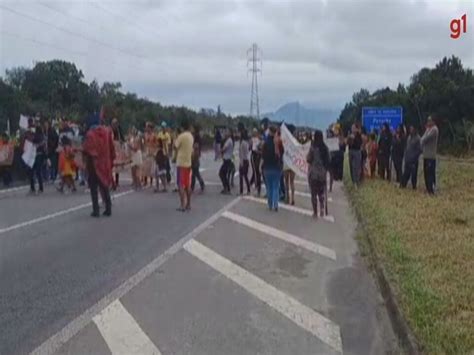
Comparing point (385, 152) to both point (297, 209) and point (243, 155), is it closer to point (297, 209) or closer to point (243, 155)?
point (243, 155)

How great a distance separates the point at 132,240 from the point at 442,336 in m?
6.45

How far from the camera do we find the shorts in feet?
51.3

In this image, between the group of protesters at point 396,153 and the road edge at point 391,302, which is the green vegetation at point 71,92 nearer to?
the group of protesters at point 396,153

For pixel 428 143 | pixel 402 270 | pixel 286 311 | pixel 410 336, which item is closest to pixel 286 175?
pixel 428 143

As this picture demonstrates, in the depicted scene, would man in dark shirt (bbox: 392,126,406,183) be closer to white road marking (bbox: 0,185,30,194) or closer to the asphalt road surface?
the asphalt road surface

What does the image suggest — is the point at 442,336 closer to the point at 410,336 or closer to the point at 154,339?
the point at 410,336

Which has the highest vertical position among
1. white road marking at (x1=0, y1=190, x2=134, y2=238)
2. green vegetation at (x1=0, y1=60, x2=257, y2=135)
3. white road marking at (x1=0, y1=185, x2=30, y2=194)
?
green vegetation at (x1=0, y1=60, x2=257, y2=135)

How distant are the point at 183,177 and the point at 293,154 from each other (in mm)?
3187

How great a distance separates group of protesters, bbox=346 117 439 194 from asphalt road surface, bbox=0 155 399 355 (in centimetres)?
477

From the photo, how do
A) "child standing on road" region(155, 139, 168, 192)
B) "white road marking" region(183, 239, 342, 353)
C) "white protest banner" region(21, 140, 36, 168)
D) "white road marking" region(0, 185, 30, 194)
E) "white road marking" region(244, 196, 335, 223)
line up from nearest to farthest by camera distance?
1. "white road marking" region(183, 239, 342, 353)
2. "white road marking" region(244, 196, 335, 223)
3. "white protest banner" region(21, 140, 36, 168)
4. "white road marking" region(0, 185, 30, 194)
5. "child standing on road" region(155, 139, 168, 192)

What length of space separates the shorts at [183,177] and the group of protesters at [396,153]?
254 inches

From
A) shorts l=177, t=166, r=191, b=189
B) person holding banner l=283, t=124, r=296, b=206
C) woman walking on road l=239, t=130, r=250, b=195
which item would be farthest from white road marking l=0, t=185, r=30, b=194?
person holding banner l=283, t=124, r=296, b=206

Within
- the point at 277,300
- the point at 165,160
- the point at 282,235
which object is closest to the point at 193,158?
the point at 165,160

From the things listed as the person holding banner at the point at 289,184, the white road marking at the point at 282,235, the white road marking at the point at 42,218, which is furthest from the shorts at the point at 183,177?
the person holding banner at the point at 289,184
